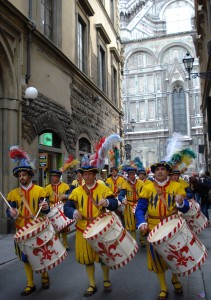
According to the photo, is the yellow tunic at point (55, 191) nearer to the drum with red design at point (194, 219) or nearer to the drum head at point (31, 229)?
the drum with red design at point (194, 219)

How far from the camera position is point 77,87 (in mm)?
16250

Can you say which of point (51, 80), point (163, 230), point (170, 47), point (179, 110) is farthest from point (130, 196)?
point (170, 47)

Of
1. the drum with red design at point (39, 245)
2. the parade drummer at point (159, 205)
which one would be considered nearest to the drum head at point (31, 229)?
the drum with red design at point (39, 245)

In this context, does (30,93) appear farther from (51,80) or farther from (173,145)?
(173,145)

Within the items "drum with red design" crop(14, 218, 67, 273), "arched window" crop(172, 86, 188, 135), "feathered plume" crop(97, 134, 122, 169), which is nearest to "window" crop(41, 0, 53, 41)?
"feathered plume" crop(97, 134, 122, 169)

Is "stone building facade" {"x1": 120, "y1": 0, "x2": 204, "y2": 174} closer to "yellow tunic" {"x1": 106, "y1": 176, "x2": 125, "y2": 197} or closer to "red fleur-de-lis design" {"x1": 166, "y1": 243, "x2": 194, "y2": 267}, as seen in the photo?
"yellow tunic" {"x1": 106, "y1": 176, "x2": 125, "y2": 197}

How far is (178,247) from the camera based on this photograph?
4320 mm

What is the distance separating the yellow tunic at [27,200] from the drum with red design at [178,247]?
74.5 inches

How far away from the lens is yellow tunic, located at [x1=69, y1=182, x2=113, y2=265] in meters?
5.04

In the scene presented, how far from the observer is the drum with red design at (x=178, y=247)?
4.30 m

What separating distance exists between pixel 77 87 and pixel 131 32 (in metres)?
48.2

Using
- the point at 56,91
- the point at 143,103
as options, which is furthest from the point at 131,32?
the point at 56,91

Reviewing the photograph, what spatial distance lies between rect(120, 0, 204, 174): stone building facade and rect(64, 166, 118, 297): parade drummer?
5017cm

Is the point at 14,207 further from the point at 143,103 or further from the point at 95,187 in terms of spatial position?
the point at 143,103
